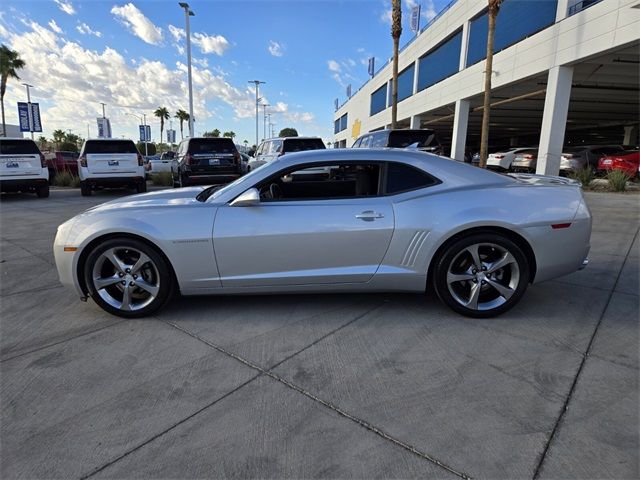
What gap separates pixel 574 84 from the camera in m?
18.3

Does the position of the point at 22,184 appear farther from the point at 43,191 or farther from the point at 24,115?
the point at 24,115

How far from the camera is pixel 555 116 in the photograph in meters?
15.0

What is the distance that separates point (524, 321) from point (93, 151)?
500 inches

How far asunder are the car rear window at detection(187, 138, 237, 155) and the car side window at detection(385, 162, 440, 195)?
9.49m

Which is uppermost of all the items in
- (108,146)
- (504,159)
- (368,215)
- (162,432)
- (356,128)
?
(356,128)

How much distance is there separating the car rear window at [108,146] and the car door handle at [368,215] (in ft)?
37.3

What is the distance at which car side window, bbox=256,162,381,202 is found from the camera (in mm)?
3484

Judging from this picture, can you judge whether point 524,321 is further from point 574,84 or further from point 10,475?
point 574,84

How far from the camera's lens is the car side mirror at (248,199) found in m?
3.26

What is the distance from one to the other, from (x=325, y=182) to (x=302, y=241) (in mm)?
1211

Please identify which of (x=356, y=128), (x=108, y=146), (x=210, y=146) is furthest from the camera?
(x=356, y=128)

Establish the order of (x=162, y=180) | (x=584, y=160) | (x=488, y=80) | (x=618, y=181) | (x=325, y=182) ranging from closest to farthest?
(x=325, y=182) < (x=618, y=181) < (x=488, y=80) < (x=584, y=160) < (x=162, y=180)

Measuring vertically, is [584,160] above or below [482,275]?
above

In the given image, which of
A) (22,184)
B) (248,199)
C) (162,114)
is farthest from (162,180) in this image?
(162,114)
